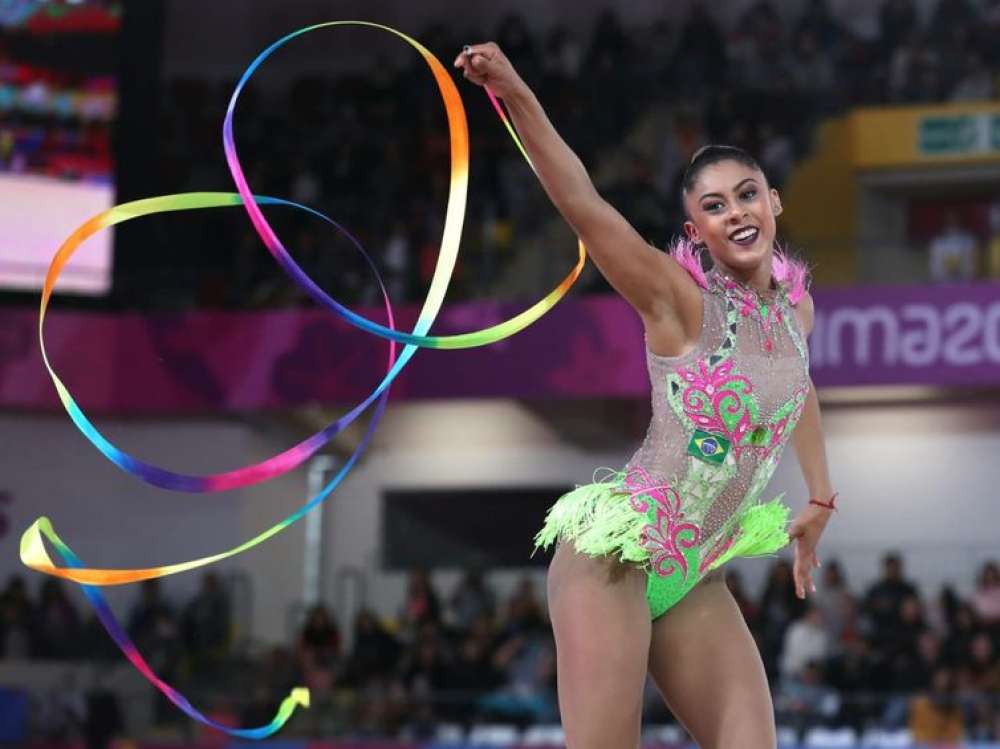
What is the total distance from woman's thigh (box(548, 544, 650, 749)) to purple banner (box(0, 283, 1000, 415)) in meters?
8.21

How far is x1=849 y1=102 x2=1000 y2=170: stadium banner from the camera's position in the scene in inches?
544

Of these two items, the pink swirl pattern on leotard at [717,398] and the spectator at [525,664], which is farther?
the spectator at [525,664]

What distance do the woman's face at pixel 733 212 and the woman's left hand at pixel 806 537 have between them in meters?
0.58

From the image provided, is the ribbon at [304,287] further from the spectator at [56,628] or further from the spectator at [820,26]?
the spectator at [820,26]

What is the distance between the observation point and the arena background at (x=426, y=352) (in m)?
11.2

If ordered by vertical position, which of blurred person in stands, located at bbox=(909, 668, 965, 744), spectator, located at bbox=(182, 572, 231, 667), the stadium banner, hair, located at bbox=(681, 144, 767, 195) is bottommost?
spectator, located at bbox=(182, 572, 231, 667)

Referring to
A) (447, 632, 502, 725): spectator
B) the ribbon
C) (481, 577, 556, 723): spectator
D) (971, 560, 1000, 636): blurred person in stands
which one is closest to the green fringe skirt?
the ribbon

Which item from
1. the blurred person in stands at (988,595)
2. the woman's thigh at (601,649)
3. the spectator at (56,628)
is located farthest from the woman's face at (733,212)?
the spectator at (56,628)

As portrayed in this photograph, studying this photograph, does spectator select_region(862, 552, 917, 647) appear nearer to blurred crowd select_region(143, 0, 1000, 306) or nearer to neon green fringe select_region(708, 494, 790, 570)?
blurred crowd select_region(143, 0, 1000, 306)

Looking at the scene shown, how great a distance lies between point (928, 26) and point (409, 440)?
5.32 metres

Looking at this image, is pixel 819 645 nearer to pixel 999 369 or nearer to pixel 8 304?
pixel 999 369

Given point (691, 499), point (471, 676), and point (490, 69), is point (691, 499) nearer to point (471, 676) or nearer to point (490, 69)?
point (490, 69)

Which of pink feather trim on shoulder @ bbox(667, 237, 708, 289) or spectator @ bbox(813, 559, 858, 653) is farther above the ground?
pink feather trim on shoulder @ bbox(667, 237, 708, 289)

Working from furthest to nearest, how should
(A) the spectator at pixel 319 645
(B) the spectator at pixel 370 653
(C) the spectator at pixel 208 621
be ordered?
(C) the spectator at pixel 208 621, (A) the spectator at pixel 319 645, (B) the spectator at pixel 370 653
